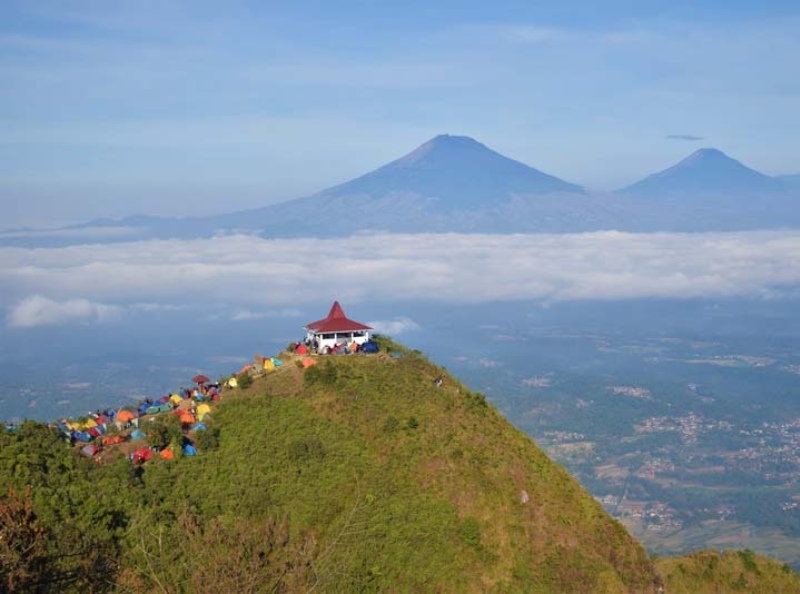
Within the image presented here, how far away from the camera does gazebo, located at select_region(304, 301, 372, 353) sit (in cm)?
4816

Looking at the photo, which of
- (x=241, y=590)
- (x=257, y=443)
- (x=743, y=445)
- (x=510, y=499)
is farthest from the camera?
(x=743, y=445)

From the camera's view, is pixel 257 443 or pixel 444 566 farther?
pixel 257 443

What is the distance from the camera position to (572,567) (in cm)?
3309

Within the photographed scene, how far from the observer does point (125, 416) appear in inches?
1663

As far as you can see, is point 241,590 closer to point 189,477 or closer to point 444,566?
point 444,566

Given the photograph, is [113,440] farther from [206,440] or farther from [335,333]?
[335,333]

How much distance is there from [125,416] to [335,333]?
11673mm

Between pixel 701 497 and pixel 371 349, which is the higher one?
pixel 371 349

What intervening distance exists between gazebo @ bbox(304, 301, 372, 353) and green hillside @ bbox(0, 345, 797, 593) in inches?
261

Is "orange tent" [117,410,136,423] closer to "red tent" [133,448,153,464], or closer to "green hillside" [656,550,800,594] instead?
"red tent" [133,448,153,464]


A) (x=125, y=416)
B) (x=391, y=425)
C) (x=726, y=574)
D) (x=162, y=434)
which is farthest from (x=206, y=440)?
(x=726, y=574)

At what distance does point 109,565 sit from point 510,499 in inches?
760

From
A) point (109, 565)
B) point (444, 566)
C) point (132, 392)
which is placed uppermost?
point (109, 565)

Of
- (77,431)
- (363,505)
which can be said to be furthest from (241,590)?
(77,431)
